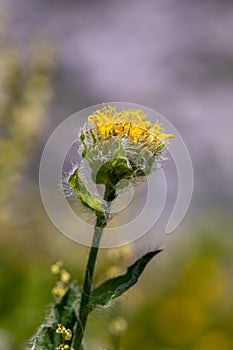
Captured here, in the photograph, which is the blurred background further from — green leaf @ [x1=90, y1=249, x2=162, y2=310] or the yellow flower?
the yellow flower

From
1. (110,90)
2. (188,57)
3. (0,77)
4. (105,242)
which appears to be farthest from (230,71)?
(105,242)

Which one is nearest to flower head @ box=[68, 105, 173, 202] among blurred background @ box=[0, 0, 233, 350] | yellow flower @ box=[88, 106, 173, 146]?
yellow flower @ box=[88, 106, 173, 146]

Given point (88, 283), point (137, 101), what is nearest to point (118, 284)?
point (88, 283)

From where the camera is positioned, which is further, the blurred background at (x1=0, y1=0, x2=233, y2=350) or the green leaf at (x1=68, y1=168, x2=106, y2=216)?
the blurred background at (x1=0, y1=0, x2=233, y2=350)

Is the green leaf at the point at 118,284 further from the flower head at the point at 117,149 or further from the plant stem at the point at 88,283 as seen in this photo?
the flower head at the point at 117,149

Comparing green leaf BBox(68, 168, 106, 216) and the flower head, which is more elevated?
the flower head

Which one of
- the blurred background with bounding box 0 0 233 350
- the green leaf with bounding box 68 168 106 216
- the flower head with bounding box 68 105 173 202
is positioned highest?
the blurred background with bounding box 0 0 233 350

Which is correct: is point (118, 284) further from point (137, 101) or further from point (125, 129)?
point (137, 101)
